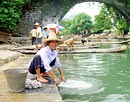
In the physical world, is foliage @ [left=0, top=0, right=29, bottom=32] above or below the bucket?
above

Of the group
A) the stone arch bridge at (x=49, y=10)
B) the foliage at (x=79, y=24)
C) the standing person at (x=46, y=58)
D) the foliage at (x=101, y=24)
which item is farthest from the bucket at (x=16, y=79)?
the foliage at (x=79, y=24)

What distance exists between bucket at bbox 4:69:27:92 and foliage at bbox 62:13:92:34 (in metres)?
57.2

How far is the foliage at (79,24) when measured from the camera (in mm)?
62713

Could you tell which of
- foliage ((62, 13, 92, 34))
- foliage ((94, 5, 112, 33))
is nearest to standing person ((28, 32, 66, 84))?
foliage ((94, 5, 112, 33))

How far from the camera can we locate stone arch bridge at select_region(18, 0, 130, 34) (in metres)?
19.3

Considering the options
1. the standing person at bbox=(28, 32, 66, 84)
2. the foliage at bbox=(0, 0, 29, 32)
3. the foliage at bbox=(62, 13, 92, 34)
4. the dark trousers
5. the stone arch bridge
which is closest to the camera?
the standing person at bbox=(28, 32, 66, 84)

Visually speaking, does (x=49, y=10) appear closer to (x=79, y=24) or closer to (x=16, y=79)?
(x=16, y=79)

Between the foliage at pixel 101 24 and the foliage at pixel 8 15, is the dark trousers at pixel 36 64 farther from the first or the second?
the foliage at pixel 101 24

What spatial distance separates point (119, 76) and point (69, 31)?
203 feet

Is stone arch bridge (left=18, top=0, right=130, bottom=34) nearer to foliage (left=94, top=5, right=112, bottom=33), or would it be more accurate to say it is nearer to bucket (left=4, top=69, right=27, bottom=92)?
bucket (left=4, top=69, right=27, bottom=92)

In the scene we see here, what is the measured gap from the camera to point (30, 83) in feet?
15.4

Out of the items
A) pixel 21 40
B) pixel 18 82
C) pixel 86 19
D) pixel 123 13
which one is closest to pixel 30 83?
pixel 18 82

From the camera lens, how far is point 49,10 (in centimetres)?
2050

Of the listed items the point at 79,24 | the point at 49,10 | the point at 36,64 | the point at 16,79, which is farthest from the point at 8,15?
the point at 79,24
